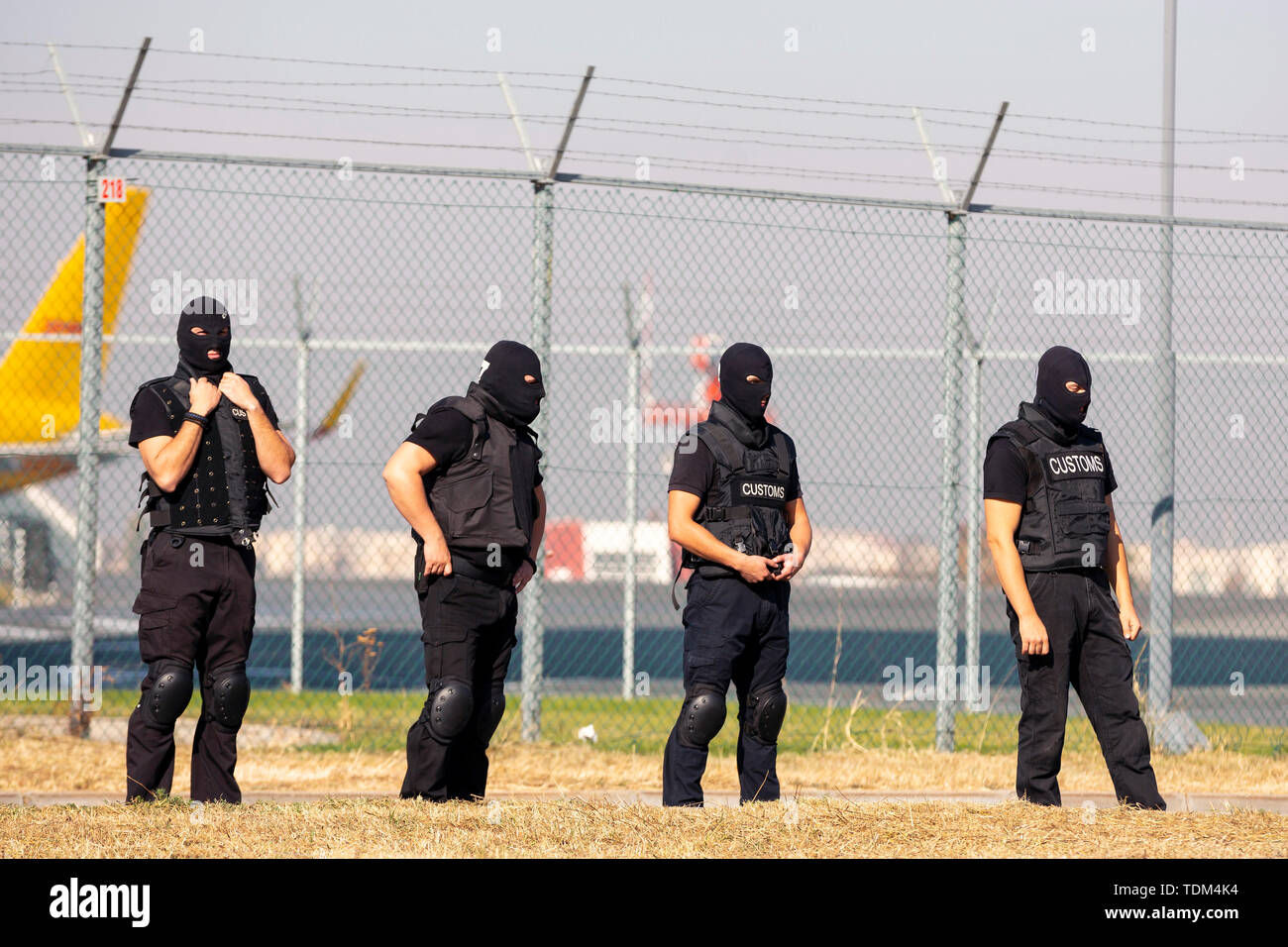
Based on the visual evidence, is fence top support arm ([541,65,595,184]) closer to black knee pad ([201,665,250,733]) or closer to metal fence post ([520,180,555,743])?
metal fence post ([520,180,555,743])

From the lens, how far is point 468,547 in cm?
535

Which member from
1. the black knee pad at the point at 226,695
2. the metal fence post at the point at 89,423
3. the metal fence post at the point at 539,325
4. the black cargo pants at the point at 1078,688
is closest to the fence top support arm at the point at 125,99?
the metal fence post at the point at 89,423

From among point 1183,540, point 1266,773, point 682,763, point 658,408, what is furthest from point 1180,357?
point 682,763

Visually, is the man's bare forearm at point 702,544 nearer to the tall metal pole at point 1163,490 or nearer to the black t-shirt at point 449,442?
the black t-shirt at point 449,442

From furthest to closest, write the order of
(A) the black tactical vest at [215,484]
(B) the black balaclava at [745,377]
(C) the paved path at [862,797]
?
(C) the paved path at [862,797] < (B) the black balaclava at [745,377] < (A) the black tactical vest at [215,484]

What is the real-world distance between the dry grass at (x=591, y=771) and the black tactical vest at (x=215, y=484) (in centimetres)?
207

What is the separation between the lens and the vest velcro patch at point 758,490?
5598 millimetres

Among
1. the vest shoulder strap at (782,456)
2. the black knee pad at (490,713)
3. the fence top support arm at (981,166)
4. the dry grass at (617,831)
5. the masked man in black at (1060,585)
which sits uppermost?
the fence top support arm at (981,166)

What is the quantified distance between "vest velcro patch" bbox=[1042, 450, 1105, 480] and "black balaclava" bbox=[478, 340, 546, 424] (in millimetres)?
1950

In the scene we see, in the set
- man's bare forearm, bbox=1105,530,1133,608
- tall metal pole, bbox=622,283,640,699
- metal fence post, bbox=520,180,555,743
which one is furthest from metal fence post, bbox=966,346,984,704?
man's bare forearm, bbox=1105,530,1133,608

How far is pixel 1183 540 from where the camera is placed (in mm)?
9453

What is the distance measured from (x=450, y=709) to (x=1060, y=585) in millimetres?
2308

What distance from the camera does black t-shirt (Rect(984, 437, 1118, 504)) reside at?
5492 millimetres
